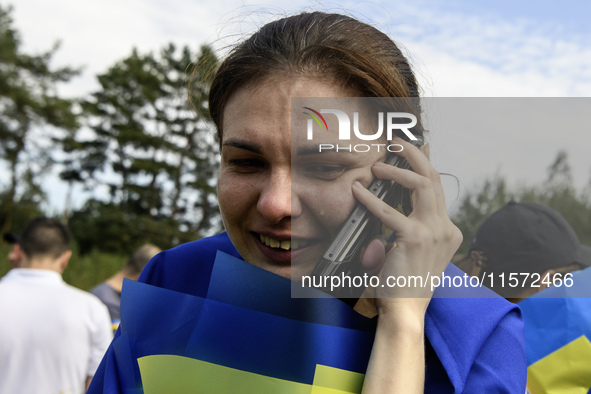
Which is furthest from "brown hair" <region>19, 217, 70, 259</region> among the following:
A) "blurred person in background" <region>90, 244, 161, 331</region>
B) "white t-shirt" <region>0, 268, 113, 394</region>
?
"blurred person in background" <region>90, 244, 161, 331</region>

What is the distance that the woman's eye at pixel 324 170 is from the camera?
46.4 inches

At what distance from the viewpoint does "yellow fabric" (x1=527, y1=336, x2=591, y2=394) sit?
5.71 ft

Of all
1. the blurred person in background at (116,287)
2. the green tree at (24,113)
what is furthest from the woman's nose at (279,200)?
the green tree at (24,113)

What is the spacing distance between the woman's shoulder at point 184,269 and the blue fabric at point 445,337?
0.21m

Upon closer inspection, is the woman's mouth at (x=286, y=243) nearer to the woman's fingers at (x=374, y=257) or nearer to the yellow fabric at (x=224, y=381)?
the woman's fingers at (x=374, y=257)

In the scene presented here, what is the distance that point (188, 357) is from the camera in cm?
116

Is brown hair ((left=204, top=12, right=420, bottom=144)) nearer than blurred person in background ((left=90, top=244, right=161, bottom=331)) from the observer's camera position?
Yes

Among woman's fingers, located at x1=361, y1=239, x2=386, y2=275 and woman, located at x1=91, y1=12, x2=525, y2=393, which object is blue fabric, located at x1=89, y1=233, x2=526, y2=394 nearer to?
woman, located at x1=91, y1=12, x2=525, y2=393

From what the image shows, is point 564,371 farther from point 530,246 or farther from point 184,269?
point 184,269

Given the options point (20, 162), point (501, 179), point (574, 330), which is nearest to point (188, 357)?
point (501, 179)

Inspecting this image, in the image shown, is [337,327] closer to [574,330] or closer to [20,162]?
[574,330]

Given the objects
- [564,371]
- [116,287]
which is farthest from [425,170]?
[116,287]

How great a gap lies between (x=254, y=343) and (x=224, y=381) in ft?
0.29

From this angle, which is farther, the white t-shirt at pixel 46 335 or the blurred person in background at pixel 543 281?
the white t-shirt at pixel 46 335
